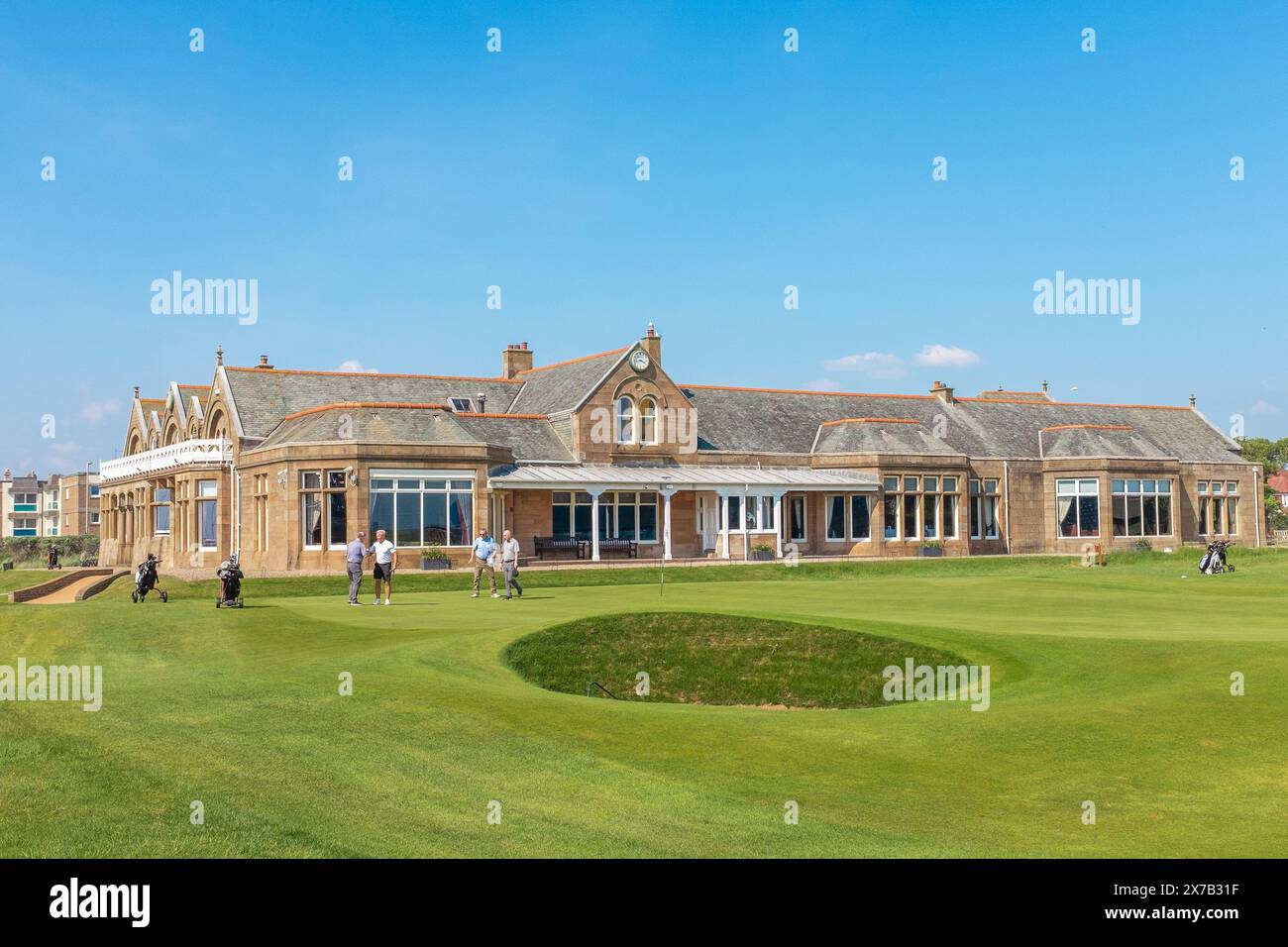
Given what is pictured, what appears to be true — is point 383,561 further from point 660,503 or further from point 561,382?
point 561,382

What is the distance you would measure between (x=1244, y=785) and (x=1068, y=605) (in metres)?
16.1

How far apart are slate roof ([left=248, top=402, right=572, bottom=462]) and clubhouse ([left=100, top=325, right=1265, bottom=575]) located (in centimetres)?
9

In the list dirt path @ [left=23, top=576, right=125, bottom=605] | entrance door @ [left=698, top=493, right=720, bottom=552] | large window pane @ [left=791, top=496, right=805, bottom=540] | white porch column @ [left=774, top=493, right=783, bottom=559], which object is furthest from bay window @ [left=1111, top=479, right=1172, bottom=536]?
dirt path @ [left=23, top=576, right=125, bottom=605]

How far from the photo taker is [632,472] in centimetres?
4647

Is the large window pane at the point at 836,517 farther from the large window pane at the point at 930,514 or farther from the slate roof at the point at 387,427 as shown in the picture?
the slate roof at the point at 387,427

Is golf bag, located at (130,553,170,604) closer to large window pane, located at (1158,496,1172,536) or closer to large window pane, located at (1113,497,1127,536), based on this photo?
large window pane, located at (1113,497,1127,536)

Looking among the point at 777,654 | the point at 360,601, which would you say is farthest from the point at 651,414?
the point at 777,654

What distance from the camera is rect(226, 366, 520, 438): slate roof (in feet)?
153

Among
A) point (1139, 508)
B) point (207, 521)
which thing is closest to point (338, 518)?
point (207, 521)

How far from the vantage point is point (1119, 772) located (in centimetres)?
1041

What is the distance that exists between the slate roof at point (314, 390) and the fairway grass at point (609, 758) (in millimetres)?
27951

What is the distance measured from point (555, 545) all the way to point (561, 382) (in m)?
9.65

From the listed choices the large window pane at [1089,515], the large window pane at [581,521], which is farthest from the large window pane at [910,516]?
the large window pane at [581,521]
